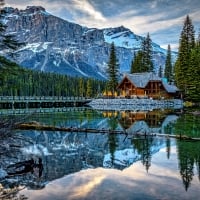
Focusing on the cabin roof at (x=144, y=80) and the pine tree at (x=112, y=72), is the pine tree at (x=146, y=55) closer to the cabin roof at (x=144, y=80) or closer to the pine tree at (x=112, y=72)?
the pine tree at (x=112, y=72)

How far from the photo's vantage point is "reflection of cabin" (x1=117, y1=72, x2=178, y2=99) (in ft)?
257

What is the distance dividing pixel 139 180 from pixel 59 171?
3.79m

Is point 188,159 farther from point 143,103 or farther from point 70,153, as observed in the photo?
point 143,103

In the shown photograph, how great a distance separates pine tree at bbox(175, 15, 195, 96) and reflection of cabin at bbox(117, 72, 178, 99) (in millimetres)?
3564

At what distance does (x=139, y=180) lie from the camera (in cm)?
1570

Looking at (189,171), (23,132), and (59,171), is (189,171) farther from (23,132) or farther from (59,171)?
(23,132)

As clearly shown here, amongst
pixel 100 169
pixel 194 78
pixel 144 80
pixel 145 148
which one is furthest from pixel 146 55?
pixel 100 169

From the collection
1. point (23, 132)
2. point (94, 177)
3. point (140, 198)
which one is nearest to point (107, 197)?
point (140, 198)

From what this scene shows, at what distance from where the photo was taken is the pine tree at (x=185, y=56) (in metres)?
73.1

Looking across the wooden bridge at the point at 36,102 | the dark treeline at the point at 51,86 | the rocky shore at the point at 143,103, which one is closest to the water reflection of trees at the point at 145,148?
the rocky shore at the point at 143,103

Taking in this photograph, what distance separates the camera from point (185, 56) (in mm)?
74438

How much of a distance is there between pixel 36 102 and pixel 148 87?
2747cm

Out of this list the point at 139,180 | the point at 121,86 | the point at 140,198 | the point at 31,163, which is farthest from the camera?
the point at 121,86

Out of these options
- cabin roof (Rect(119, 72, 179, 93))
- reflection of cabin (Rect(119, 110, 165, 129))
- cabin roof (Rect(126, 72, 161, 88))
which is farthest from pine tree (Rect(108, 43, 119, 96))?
reflection of cabin (Rect(119, 110, 165, 129))
